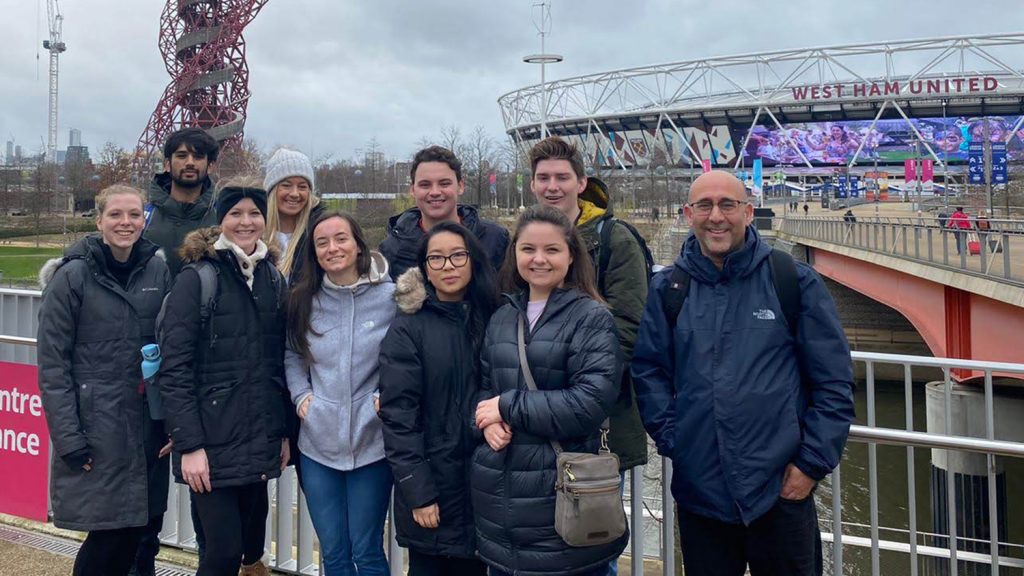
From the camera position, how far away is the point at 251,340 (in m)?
3.23

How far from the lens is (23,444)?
4.68 m

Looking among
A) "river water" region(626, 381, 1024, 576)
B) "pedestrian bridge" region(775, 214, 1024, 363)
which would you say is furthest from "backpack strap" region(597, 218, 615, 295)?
"pedestrian bridge" region(775, 214, 1024, 363)

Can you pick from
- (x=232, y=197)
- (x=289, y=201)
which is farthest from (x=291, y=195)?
(x=232, y=197)

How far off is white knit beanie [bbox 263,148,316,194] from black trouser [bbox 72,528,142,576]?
179 centimetres

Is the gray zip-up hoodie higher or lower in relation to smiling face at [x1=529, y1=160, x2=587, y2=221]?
lower

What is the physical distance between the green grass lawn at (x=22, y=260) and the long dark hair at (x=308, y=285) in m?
23.5

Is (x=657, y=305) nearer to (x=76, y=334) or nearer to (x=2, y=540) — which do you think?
(x=76, y=334)

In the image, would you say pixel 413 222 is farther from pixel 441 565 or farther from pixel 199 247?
pixel 441 565

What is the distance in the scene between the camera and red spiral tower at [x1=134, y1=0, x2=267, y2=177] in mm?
44781

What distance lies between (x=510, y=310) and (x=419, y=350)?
41cm

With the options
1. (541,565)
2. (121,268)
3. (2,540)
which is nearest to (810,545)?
(541,565)

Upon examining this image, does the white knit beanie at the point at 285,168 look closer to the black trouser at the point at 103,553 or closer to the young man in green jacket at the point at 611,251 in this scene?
the young man in green jacket at the point at 611,251

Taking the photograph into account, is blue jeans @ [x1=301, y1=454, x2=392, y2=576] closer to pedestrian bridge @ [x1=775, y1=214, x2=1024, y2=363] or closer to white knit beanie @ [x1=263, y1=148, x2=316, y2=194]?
white knit beanie @ [x1=263, y1=148, x2=316, y2=194]

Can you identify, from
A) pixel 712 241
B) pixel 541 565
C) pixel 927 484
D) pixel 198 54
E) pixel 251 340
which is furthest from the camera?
pixel 198 54
